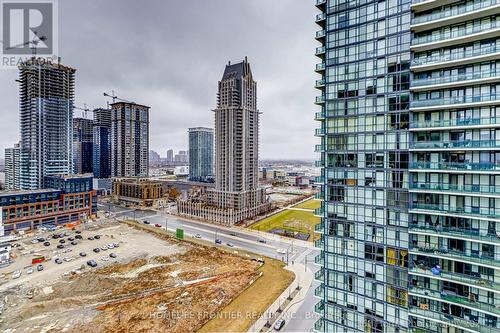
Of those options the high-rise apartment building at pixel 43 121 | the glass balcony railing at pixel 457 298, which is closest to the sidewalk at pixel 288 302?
the glass balcony railing at pixel 457 298

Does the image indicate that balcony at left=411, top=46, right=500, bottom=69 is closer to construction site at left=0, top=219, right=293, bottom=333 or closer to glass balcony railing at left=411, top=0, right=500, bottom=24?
glass balcony railing at left=411, top=0, right=500, bottom=24

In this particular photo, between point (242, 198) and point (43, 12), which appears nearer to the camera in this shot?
point (43, 12)

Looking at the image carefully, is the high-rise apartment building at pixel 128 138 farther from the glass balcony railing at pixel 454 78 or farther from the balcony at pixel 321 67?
the glass balcony railing at pixel 454 78

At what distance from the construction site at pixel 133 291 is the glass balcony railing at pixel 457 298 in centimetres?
3019

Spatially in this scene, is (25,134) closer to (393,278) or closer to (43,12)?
(43,12)

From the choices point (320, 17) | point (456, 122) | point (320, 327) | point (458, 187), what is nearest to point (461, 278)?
point (458, 187)

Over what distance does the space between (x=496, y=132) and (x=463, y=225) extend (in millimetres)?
9127

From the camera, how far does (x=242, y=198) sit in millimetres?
107938

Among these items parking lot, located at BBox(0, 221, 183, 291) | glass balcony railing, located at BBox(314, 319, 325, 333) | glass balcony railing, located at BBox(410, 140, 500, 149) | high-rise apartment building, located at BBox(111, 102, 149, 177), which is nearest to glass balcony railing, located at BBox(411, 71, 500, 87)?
glass balcony railing, located at BBox(410, 140, 500, 149)

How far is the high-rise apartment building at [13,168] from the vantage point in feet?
437

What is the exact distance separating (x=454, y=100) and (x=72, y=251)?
3554 inches

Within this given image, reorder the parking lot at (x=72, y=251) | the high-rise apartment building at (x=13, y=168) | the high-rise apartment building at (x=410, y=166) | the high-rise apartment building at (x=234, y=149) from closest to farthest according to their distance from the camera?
the high-rise apartment building at (x=410, y=166), the parking lot at (x=72, y=251), the high-rise apartment building at (x=234, y=149), the high-rise apartment building at (x=13, y=168)

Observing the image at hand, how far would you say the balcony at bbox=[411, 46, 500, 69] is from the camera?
23.6 m

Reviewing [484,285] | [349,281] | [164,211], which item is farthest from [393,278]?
[164,211]
